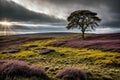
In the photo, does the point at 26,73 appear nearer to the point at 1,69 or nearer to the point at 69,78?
the point at 1,69

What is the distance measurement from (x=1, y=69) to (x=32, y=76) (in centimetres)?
271

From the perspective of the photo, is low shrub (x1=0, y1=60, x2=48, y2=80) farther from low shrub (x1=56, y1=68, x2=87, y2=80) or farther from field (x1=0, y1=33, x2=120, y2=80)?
low shrub (x1=56, y1=68, x2=87, y2=80)

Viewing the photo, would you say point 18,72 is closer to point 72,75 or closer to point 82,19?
point 72,75

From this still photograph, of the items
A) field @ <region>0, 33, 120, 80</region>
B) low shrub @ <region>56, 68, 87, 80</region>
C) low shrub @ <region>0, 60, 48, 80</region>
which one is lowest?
field @ <region>0, 33, 120, 80</region>

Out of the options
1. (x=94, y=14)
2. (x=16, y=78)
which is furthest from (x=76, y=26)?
(x=16, y=78)

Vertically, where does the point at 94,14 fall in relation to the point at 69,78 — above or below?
above

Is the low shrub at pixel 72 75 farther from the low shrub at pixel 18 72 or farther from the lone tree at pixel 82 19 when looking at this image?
the lone tree at pixel 82 19

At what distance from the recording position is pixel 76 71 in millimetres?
16234

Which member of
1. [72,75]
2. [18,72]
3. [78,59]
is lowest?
[78,59]

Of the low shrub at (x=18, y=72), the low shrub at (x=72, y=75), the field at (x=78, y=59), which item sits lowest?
the field at (x=78, y=59)

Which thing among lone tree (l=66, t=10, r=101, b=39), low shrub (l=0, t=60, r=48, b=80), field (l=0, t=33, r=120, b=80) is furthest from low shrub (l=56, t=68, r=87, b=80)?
lone tree (l=66, t=10, r=101, b=39)

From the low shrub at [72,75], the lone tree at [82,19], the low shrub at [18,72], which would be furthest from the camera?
the lone tree at [82,19]

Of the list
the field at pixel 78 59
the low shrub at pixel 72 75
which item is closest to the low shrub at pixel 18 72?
the field at pixel 78 59

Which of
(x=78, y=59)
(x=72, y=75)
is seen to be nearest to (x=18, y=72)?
(x=72, y=75)
